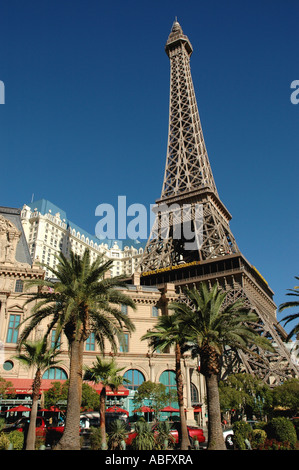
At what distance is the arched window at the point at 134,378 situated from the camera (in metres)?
38.7

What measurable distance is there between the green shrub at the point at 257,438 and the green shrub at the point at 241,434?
468 mm

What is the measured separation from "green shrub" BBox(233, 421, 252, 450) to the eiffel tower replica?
24328 millimetres

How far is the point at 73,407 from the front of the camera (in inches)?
750

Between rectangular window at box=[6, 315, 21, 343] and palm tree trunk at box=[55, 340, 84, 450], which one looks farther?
rectangular window at box=[6, 315, 21, 343]

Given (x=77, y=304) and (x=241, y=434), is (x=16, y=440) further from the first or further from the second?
(x=241, y=434)

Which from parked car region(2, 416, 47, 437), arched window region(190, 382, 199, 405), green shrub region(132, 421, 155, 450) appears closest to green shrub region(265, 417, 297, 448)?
green shrub region(132, 421, 155, 450)

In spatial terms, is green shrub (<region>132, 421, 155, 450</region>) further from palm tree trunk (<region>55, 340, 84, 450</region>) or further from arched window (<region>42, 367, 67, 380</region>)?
arched window (<region>42, 367, 67, 380</region>)

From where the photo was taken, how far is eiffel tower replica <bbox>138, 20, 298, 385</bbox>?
2028 inches

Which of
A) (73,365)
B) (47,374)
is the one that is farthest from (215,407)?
(47,374)

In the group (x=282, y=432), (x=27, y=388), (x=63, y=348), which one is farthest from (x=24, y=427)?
(x=282, y=432)

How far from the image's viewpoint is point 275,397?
119 feet

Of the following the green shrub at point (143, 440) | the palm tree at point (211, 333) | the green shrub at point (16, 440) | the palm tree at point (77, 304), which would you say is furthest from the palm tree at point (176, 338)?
the green shrub at point (16, 440)

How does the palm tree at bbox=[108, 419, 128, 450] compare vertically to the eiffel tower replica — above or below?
below

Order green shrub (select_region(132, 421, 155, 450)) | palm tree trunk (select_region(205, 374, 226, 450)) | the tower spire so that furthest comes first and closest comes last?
1. the tower spire
2. palm tree trunk (select_region(205, 374, 226, 450))
3. green shrub (select_region(132, 421, 155, 450))
